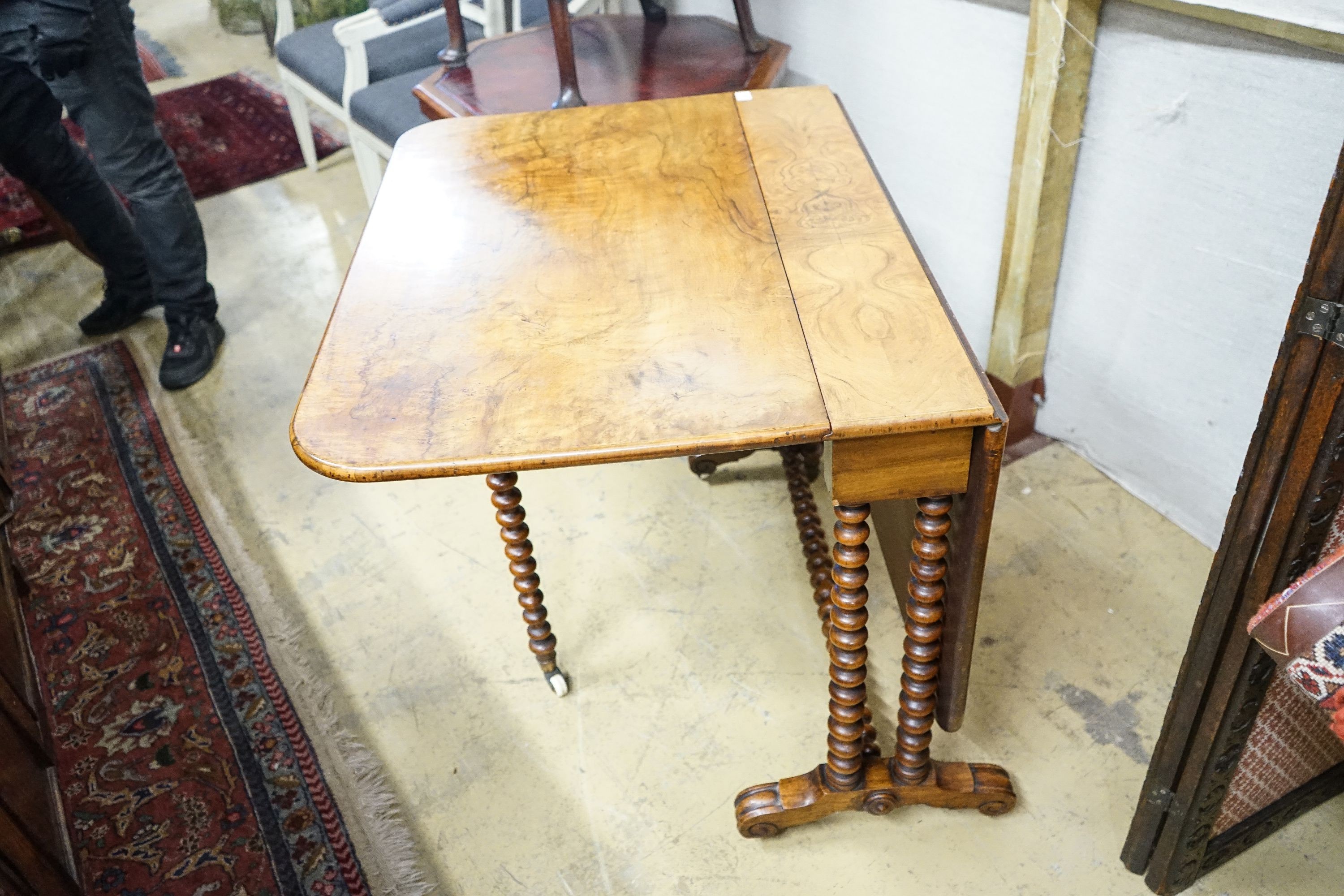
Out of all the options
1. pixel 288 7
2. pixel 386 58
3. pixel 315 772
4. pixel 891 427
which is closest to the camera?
pixel 891 427

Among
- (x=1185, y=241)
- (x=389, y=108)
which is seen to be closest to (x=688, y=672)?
(x=1185, y=241)

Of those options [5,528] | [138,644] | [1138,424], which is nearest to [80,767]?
[138,644]

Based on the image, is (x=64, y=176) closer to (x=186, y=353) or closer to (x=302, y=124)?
(x=186, y=353)

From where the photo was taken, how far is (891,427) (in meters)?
0.93

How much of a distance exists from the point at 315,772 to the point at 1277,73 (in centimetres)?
174

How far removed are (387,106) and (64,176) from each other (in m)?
0.81

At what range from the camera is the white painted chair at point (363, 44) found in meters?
2.57

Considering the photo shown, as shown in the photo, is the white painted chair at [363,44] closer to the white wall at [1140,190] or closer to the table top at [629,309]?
the white wall at [1140,190]

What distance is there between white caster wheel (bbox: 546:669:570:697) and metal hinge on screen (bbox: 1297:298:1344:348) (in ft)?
3.84

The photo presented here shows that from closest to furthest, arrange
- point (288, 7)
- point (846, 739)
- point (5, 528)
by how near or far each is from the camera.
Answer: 1. point (846, 739)
2. point (5, 528)
3. point (288, 7)

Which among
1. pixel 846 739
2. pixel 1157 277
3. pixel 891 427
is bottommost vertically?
pixel 846 739

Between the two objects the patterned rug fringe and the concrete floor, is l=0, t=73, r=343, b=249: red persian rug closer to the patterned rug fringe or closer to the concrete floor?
the concrete floor

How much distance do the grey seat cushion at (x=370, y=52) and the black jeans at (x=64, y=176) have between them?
68 cm

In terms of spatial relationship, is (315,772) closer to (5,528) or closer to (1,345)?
(5,528)
